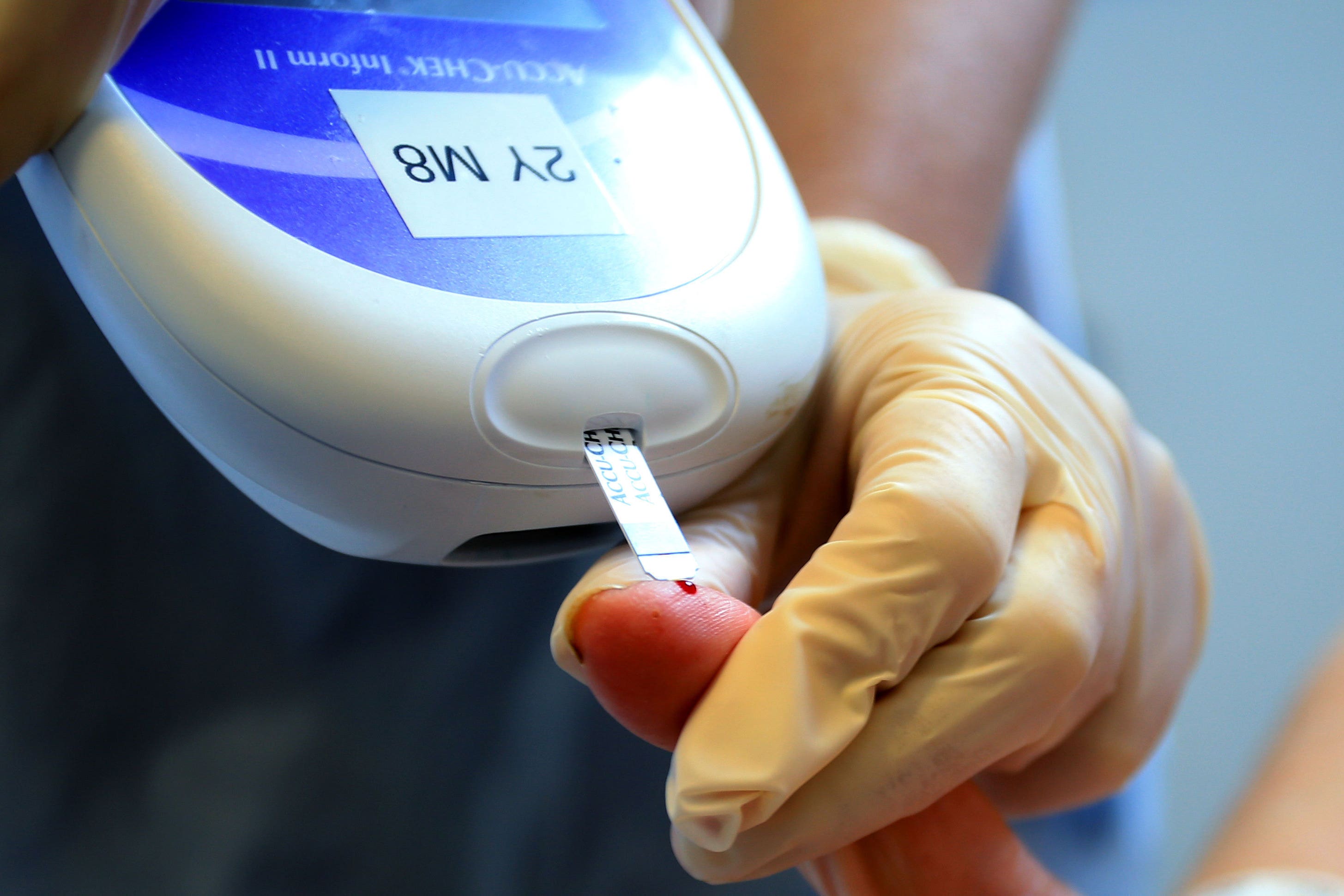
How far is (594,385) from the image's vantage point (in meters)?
0.43

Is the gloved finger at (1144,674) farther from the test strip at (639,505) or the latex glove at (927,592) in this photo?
the test strip at (639,505)

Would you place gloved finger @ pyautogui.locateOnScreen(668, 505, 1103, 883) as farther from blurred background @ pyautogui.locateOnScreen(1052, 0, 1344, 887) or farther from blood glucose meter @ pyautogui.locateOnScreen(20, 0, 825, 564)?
blurred background @ pyautogui.locateOnScreen(1052, 0, 1344, 887)

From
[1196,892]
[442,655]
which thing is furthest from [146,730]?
[1196,892]

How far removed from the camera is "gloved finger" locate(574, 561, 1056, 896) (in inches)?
14.9

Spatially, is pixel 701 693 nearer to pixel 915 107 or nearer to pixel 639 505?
pixel 639 505

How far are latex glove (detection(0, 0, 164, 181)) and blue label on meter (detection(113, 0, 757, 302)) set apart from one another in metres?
0.03

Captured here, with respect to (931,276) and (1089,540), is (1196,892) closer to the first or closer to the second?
(1089,540)

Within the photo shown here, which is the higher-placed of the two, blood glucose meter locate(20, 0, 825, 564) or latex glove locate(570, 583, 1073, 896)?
blood glucose meter locate(20, 0, 825, 564)

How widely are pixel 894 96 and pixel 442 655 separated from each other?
0.63 metres

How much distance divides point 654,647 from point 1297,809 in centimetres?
22

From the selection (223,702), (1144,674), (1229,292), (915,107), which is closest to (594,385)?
(223,702)

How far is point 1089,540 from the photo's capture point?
491mm

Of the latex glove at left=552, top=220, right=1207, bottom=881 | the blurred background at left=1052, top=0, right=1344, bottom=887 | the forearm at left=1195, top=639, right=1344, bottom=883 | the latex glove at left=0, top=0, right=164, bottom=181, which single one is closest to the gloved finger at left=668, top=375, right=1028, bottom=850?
the latex glove at left=552, top=220, right=1207, bottom=881

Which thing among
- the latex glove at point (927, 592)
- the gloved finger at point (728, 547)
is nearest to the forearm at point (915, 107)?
the latex glove at point (927, 592)
